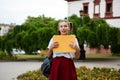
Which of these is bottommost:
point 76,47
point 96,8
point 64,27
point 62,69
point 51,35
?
point 51,35

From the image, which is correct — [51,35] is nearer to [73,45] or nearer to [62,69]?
[62,69]

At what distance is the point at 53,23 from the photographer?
145 feet

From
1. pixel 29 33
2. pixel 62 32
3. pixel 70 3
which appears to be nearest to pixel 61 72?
pixel 62 32

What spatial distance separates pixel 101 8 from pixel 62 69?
58720mm

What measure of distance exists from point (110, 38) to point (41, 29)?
6177 millimetres

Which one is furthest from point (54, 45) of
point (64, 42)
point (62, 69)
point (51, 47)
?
point (62, 69)

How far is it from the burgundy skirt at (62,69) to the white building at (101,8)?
182ft

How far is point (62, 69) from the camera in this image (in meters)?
7.68

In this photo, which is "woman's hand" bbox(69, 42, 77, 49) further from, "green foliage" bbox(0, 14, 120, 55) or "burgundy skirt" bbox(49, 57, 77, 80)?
"green foliage" bbox(0, 14, 120, 55)

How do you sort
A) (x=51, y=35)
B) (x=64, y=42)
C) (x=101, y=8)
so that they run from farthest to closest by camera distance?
(x=101, y=8) → (x=51, y=35) → (x=64, y=42)

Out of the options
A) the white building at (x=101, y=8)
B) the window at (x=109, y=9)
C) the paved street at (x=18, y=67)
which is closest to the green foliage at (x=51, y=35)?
the paved street at (x=18, y=67)

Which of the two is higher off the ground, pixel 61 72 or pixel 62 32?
pixel 62 32

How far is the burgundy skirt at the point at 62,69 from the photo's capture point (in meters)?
7.64

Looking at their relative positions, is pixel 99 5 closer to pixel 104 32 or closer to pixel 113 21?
pixel 113 21
